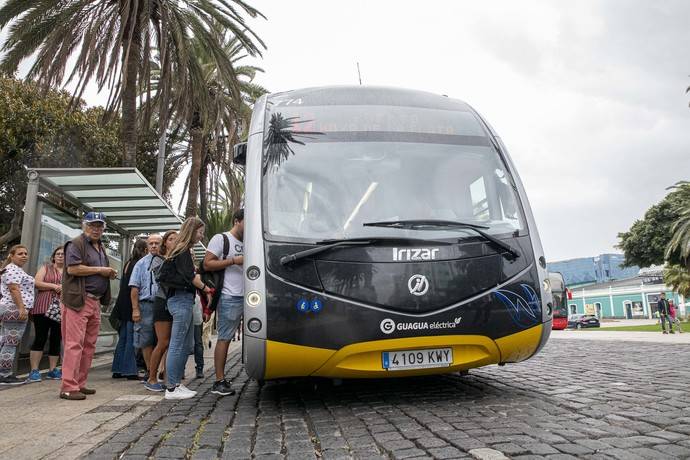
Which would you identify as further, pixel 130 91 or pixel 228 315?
pixel 130 91

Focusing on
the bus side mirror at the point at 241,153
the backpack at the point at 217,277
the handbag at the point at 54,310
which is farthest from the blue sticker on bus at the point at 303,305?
the handbag at the point at 54,310

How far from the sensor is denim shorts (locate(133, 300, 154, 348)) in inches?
269

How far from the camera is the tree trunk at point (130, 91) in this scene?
11945mm

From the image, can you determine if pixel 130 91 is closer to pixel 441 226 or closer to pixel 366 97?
pixel 366 97

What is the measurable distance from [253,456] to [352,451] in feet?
1.92

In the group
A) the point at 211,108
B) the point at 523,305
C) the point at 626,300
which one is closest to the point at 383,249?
the point at 523,305

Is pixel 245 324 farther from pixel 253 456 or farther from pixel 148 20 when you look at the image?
pixel 148 20

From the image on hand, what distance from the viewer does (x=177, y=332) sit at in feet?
18.1

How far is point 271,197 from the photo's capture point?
4.84m

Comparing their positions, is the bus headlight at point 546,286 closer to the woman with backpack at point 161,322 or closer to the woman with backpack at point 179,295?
the woman with backpack at point 179,295

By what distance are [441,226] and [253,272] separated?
1577mm

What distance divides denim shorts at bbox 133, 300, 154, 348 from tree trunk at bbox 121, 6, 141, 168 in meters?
5.83

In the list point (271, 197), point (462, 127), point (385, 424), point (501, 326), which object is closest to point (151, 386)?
point (271, 197)

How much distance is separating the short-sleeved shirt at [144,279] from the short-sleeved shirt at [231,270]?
1.64 m
